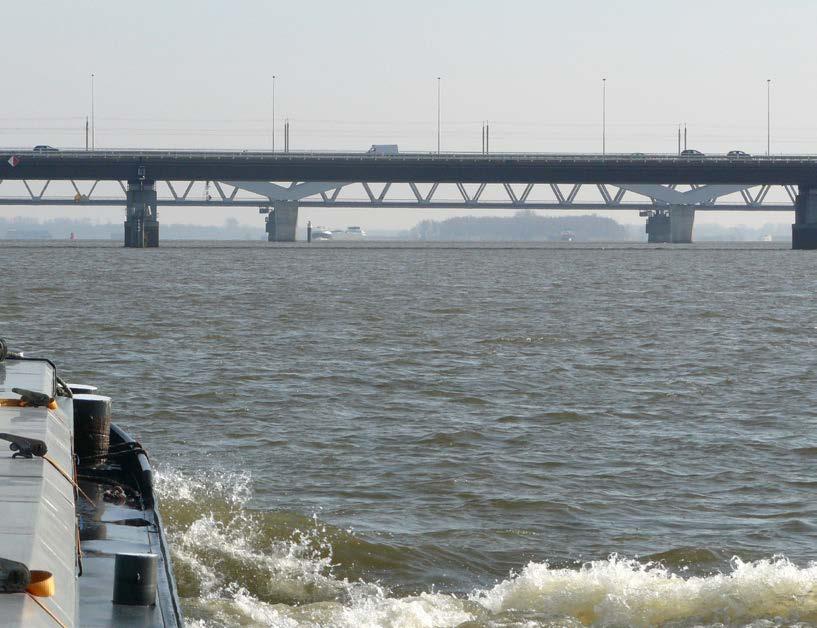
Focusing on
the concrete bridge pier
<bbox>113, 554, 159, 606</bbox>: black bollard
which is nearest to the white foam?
<bbox>113, 554, 159, 606</bbox>: black bollard

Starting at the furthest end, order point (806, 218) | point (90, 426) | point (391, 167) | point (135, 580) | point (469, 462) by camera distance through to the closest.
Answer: point (806, 218), point (391, 167), point (469, 462), point (90, 426), point (135, 580)

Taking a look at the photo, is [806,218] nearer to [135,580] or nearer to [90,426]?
[90,426]

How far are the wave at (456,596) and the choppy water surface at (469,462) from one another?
4 centimetres

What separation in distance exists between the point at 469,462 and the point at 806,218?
140 meters

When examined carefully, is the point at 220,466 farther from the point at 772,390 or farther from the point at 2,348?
the point at 772,390

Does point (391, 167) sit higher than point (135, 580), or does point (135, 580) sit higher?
point (391, 167)

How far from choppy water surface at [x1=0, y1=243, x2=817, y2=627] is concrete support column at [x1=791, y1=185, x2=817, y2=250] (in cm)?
10662

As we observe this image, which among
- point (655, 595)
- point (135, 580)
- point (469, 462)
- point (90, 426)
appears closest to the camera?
point (135, 580)

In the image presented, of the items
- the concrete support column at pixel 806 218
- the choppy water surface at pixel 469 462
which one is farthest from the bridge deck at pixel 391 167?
the choppy water surface at pixel 469 462

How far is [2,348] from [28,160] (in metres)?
130

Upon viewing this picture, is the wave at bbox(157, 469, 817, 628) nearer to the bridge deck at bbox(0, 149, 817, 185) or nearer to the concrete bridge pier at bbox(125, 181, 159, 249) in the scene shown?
the bridge deck at bbox(0, 149, 817, 185)

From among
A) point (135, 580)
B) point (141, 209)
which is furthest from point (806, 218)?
point (135, 580)

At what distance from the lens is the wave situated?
43.7 feet

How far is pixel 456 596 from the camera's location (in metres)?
14.1
